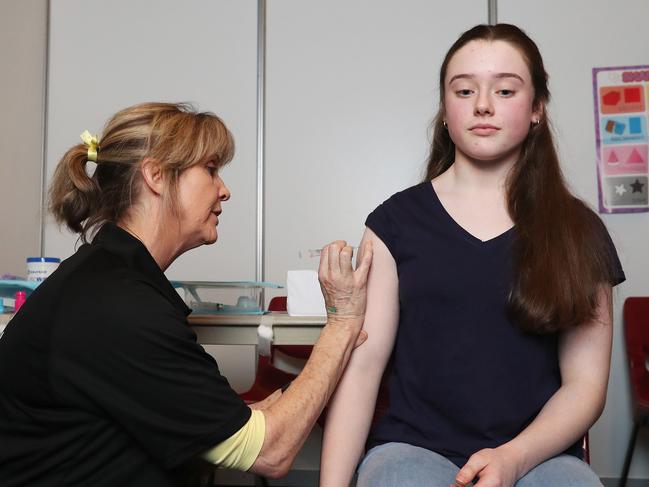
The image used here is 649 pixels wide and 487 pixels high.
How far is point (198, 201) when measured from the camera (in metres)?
1.30

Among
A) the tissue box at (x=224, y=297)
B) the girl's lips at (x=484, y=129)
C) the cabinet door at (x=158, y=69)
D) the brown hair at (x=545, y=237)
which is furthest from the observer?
the cabinet door at (x=158, y=69)

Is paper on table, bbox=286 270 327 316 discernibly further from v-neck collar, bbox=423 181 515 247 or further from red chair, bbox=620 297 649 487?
red chair, bbox=620 297 649 487

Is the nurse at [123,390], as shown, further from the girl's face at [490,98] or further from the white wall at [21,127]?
the white wall at [21,127]

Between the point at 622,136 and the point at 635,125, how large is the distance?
0.08 meters

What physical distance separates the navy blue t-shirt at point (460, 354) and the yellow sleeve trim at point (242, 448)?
8.2 inches

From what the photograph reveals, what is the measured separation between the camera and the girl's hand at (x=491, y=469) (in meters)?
0.94

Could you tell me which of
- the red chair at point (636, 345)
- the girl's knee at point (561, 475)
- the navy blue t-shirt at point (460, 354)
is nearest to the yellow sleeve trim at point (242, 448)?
the navy blue t-shirt at point (460, 354)

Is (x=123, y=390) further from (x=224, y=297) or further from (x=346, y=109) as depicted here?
(x=346, y=109)

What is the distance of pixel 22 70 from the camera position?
330cm

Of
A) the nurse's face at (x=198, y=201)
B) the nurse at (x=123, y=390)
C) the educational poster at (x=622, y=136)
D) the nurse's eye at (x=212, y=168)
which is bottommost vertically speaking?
the nurse at (x=123, y=390)

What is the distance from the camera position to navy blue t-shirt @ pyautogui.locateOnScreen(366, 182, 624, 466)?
1.08 meters

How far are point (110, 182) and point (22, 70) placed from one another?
2410mm

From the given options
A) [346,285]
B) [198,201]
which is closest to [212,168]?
[198,201]

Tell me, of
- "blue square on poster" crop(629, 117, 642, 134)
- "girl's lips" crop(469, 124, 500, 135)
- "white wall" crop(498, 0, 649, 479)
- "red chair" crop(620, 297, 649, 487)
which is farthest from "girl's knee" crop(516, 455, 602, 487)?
"blue square on poster" crop(629, 117, 642, 134)
